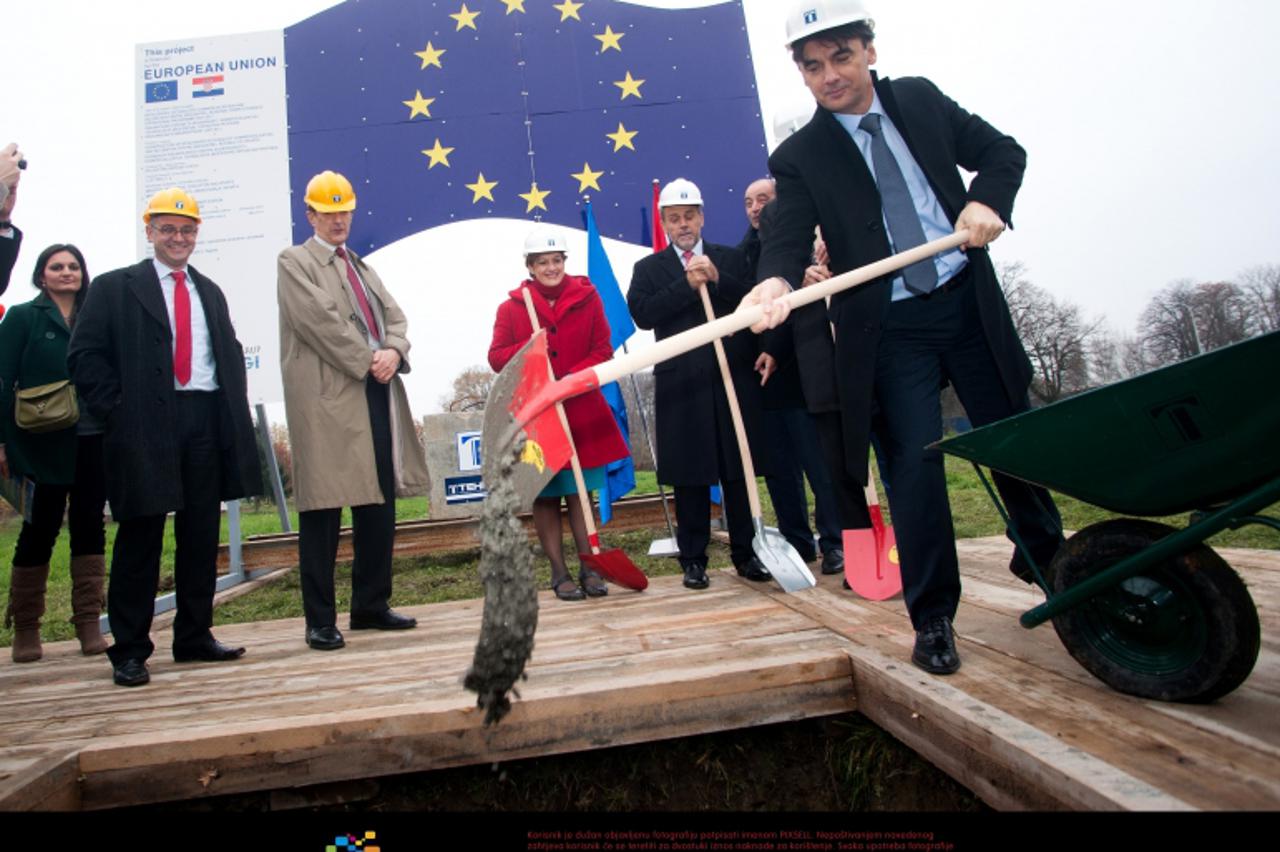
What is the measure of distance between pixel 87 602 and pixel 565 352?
2.52 m

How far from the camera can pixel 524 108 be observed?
6.06m

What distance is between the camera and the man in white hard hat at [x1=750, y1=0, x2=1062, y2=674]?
2104 millimetres

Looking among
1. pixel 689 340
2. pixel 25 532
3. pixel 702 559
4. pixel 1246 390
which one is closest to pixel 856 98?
pixel 689 340

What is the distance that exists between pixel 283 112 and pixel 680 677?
5.56 metres

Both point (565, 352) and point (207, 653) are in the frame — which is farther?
point (565, 352)

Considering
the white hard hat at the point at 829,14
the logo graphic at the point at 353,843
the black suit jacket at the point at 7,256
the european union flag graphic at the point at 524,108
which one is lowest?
the logo graphic at the point at 353,843

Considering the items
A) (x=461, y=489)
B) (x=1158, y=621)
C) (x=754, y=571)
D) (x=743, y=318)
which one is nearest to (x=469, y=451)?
(x=461, y=489)

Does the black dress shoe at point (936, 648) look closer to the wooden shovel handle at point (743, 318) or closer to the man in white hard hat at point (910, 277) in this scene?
the man in white hard hat at point (910, 277)

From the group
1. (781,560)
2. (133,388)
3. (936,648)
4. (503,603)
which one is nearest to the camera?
(503,603)

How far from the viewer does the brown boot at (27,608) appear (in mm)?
3477

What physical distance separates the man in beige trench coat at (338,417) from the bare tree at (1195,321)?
2737 centimetres

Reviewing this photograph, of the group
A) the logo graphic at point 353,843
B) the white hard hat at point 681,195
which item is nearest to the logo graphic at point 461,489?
the white hard hat at point 681,195

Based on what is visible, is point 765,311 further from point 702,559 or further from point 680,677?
point 702,559

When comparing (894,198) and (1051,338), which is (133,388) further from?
(1051,338)
